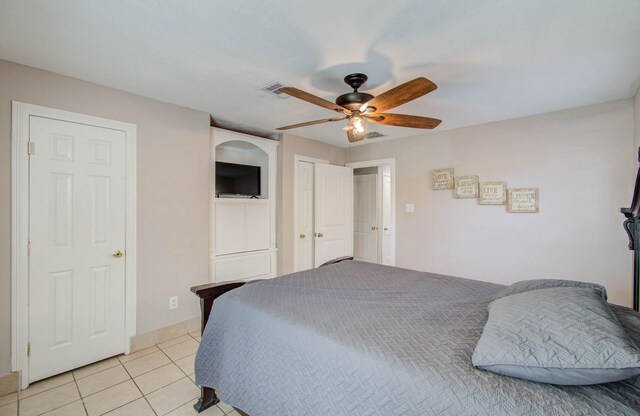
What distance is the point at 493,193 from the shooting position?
3.20 meters

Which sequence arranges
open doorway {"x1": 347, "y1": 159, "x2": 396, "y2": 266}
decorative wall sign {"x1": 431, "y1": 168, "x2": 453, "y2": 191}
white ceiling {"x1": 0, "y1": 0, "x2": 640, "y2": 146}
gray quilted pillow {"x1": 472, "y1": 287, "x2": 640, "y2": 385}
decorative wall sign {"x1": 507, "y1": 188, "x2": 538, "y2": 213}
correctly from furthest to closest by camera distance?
open doorway {"x1": 347, "y1": 159, "x2": 396, "y2": 266}, decorative wall sign {"x1": 431, "y1": 168, "x2": 453, "y2": 191}, decorative wall sign {"x1": 507, "y1": 188, "x2": 538, "y2": 213}, white ceiling {"x1": 0, "y1": 0, "x2": 640, "y2": 146}, gray quilted pillow {"x1": 472, "y1": 287, "x2": 640, "y2": 385}

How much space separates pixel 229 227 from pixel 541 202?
3510mm

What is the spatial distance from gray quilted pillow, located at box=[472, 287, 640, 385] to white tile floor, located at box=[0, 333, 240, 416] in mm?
1719

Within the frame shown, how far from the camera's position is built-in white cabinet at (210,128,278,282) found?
323 centimetres

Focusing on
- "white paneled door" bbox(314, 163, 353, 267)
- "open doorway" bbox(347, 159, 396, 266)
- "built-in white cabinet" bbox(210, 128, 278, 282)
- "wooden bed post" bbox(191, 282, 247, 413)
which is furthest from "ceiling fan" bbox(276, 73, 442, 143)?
"open doorway" bbox(347, 159, 396, 266)

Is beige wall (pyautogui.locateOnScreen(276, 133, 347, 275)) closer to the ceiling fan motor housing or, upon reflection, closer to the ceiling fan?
the ceiling fan

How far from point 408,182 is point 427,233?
76 cm

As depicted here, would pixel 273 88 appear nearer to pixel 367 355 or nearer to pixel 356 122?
pixel 356 122

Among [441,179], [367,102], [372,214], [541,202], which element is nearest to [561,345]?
[367,102]

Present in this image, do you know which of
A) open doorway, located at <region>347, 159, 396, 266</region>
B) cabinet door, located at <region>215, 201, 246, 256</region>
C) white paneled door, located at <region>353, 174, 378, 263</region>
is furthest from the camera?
white paneled door, located at <region>353, 174, 378, 263</region>

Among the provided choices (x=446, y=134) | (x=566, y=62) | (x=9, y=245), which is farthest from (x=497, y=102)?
(x=9, y=245)

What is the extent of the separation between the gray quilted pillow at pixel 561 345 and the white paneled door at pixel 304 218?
300 cm

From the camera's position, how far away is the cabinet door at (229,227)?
3.27m

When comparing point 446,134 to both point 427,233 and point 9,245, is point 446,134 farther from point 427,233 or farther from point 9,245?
point 9,245
